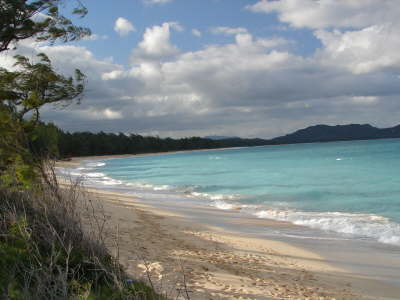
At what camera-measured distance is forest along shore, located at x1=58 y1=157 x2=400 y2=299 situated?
582 cm

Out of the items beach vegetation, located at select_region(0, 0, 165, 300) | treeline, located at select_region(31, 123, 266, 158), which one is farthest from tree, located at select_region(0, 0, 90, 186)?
treeline, located at select_region(31, 123, 266, 158)

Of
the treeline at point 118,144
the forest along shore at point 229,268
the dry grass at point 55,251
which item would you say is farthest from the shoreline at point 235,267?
the treeline at point 118,144

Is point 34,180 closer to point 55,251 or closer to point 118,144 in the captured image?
point 55,251

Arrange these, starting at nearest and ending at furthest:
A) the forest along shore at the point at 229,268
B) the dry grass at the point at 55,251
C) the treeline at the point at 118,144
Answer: the dry grass at the point at 55,251
the forest along shore at the point at 229,268
the treeline at the point at 118,144

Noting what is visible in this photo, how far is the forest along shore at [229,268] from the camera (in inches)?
229

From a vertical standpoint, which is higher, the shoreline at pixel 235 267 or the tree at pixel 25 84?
the tree at pixel 25 84

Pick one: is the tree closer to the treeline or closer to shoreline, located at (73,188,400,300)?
shoreline, located at (73,188,400,300)

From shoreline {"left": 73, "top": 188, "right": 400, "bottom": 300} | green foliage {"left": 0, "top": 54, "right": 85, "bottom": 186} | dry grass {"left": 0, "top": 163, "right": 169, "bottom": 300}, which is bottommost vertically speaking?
shoreline {"left": 73, "top": 188, "right": 400, "bottom": 300}

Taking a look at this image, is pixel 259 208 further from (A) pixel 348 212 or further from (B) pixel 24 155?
(B) pixel 24 155

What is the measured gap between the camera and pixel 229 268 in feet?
23.2

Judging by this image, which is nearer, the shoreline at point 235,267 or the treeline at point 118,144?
the shoreline at point 235,267

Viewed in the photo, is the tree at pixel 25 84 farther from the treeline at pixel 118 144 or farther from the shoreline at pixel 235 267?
the treeline at pixel 118 144

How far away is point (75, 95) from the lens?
10.8 meters

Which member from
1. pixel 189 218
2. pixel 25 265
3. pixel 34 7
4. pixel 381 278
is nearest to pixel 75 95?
pixel 34 7
